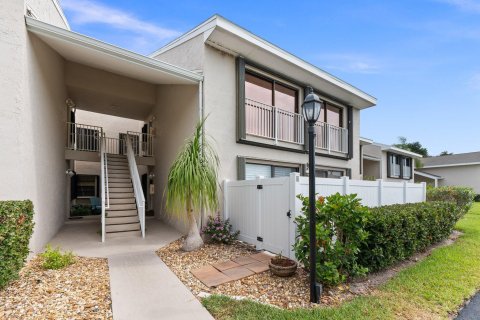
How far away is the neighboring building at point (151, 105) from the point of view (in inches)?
204

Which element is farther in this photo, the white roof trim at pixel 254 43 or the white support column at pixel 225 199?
the white support column at pixel 225 199

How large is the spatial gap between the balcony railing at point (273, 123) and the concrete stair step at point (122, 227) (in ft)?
15.5

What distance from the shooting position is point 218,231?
23.0ft

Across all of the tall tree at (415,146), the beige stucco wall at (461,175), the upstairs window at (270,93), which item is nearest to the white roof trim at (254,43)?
the upstairs window at (270,93)

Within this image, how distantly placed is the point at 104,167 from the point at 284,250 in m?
6.71

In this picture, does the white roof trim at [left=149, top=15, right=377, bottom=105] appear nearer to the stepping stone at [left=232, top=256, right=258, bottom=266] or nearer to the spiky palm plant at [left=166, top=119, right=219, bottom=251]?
the spiky palm plant at [left=166, top=119, right=219, bottom=251]

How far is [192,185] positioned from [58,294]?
3.10 meters

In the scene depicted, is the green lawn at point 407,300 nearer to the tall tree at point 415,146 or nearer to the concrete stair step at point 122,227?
the concrete stair step at point 122,227

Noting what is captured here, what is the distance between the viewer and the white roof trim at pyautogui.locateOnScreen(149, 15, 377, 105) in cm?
696

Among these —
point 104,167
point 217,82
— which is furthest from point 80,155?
point 217,82

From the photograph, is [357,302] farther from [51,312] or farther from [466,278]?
[51,312]

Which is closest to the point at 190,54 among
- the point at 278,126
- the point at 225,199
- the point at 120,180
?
the point at 278,126

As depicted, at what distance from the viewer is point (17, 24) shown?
5105mm

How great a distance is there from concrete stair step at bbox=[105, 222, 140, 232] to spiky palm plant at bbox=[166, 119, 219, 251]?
228cm
